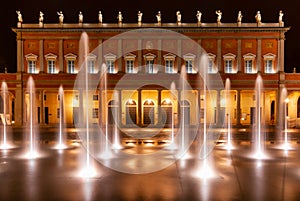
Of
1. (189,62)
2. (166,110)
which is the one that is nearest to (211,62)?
Result: (189,62)

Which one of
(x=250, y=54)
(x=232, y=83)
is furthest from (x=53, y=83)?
(x=250, y=54)

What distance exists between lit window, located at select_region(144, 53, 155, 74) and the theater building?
0.13 meters

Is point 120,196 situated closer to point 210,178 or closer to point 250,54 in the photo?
point 210,178

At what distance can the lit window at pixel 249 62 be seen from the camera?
42.1 meters

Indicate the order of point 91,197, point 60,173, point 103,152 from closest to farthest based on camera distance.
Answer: point 91,197, point 60,173, point 103,152

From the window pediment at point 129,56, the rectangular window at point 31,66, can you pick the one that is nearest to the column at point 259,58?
the window pediment at point 129,56

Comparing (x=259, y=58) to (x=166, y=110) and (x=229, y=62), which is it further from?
(x=166, y=110)

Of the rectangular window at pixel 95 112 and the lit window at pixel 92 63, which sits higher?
the lit window at pixel 92 63

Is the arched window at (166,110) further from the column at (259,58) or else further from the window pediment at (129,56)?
the column at (259,58)

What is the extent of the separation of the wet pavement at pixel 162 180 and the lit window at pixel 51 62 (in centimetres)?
2832

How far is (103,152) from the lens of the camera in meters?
17.4

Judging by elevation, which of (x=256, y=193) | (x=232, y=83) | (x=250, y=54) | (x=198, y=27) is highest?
(x=198, y=27)

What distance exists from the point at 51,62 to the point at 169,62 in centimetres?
1534

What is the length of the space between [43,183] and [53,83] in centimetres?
3321
